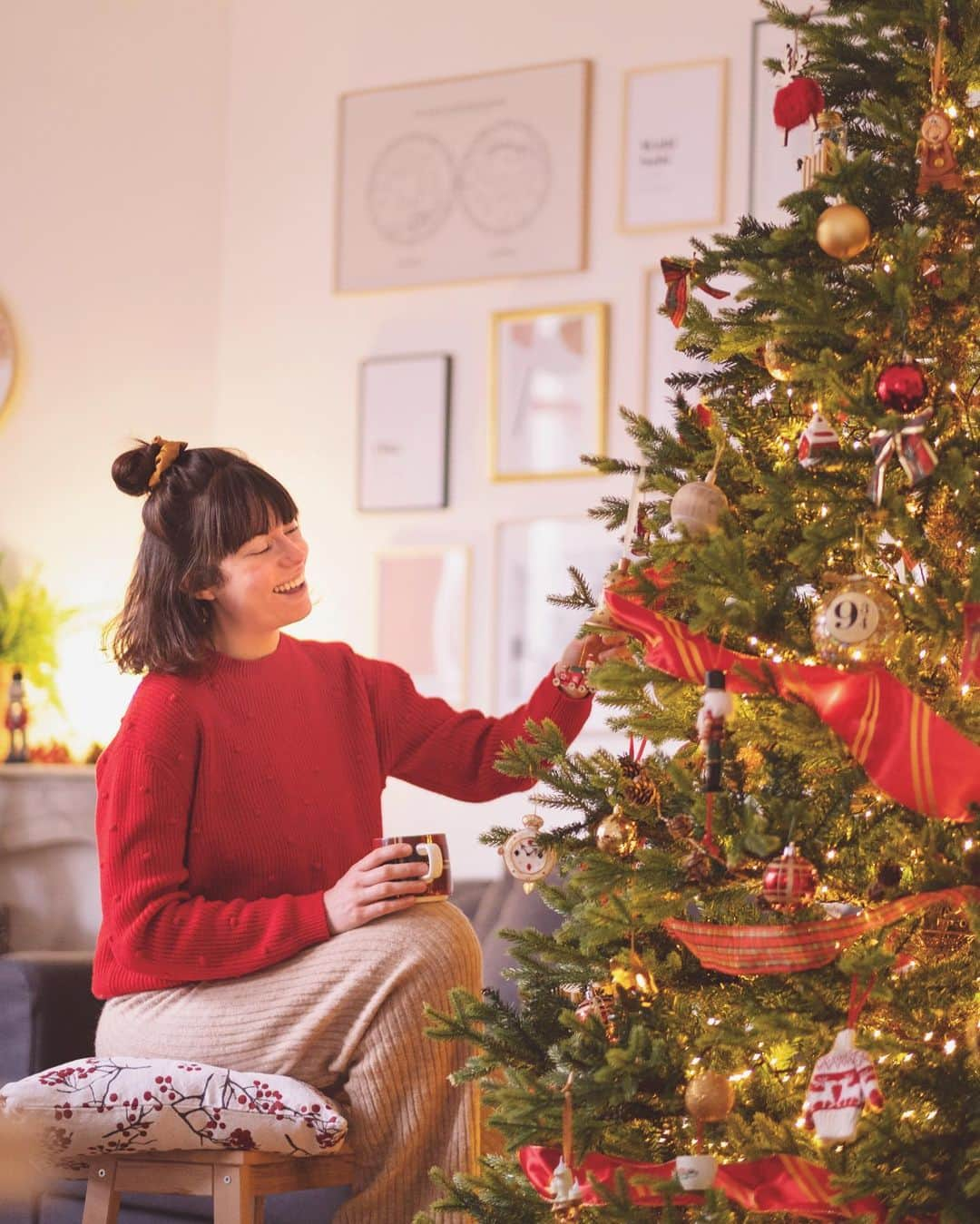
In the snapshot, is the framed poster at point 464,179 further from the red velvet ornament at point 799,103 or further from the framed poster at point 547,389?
the red velvet ornament at point 799,103

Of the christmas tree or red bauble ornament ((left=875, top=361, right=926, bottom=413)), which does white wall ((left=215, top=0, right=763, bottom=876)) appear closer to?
the christmas tree

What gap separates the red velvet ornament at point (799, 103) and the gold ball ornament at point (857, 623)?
450 mm

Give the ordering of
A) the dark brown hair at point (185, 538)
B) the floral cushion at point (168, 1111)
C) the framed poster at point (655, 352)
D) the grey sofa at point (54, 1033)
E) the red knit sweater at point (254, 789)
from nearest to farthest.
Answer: the floral cushion at point (168, 1111) < the red knit sweater at point (254, 789) < the dark brown hair at point (185, 538) < the grey sofa at point (54, 1033) < the framed poster at point (655, 352)

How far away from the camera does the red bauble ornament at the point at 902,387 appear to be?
4.31 feet

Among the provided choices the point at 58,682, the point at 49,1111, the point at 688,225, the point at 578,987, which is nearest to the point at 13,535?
the point at 58,682

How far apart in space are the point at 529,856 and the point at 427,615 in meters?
2.51

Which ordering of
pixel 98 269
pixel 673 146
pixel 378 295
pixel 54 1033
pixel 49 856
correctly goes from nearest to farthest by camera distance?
pixel 54 1033, pixel 673 146, pixel 49 856, pixel 378 295, pixel 98 269

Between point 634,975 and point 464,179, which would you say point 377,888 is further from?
point 464,179

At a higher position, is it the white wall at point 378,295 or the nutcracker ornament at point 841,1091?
the white wall at point 378,295

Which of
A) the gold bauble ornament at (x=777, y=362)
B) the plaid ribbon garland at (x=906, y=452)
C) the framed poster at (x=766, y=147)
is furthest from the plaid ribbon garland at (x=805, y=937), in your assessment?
the framed poster at (x=766, y=147)

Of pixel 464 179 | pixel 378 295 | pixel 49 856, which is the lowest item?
pixel 49 856

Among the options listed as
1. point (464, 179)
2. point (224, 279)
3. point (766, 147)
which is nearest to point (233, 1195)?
point (766, 147)

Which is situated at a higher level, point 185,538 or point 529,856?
point 185,538

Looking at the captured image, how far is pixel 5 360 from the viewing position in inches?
166
